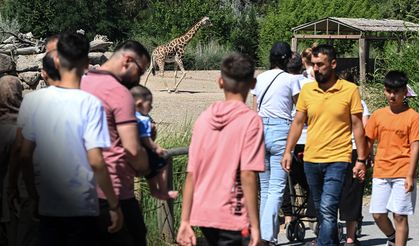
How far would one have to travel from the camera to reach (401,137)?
26.1 ft

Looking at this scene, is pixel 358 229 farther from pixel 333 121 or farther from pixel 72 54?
pixel 72 54

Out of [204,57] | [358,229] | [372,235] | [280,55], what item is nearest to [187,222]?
[280,55]

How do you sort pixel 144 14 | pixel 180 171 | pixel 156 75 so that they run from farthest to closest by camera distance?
pixel 144 14 < pixel 156 75 < pixel 180 171

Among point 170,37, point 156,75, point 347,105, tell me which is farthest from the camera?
point 170,37

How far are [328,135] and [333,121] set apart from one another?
13 centimetres

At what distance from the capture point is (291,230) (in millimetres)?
9195

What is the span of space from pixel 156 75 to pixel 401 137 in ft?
87.0

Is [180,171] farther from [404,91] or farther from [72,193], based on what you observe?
[72,193]

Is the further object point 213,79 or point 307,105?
point 213,79

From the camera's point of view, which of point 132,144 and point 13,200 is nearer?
point 132,144

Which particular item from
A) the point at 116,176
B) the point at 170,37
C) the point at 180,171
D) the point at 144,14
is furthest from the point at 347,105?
the point at 144,14

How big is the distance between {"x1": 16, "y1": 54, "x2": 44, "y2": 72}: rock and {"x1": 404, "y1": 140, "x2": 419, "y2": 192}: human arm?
48.7ft

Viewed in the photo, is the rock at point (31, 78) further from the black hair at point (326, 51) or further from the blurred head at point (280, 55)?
the black hair at point (326, 51)

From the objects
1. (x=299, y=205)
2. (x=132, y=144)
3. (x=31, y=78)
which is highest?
(x=132, y=144)
